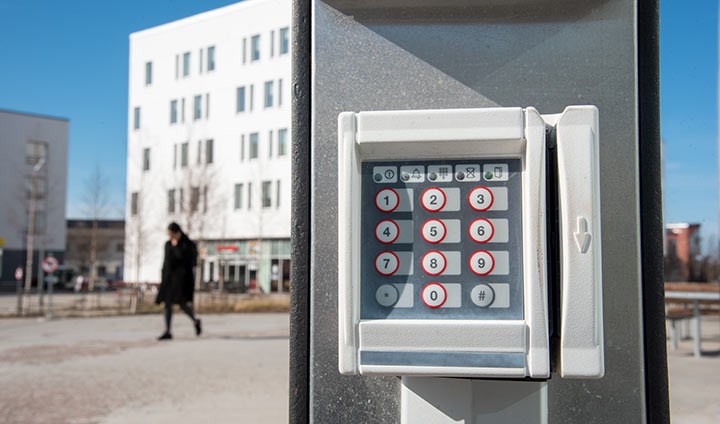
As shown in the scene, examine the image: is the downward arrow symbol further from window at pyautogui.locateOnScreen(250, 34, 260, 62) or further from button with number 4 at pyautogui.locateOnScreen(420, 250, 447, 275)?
window at pyautogui.locateOnScreen(250, 34, 260, 62)

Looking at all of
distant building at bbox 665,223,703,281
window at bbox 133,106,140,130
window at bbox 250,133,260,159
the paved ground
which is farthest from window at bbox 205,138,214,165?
the paved ground

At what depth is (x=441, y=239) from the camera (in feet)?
4.91

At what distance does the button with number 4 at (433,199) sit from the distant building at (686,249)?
88.1 ft

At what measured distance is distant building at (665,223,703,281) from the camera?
2681 centimetres

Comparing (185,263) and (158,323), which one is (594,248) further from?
(158,323)

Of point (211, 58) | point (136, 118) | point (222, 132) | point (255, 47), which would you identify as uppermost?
point (211, 58)

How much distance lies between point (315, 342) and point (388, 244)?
42 centimetres

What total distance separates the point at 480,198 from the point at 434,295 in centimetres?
22

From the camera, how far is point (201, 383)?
299 inches

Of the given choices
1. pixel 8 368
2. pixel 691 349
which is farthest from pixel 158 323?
pixel 691 349

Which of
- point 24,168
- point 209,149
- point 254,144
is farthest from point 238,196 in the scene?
point 24,168

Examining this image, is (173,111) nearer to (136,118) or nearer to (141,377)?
(136,118)

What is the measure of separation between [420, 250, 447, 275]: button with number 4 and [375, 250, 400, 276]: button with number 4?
6 cm

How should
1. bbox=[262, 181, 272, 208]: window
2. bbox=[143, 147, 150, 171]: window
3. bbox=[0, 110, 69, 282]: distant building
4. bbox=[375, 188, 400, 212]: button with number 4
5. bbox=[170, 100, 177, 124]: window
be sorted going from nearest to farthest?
bbox=[375, 188, 400, 212]: button with number 4 < bbox=[262, 181, 272, 208]: window < bbox=[170, 100, 177, 124]: window < bbox=[143, 147, 150, 171]: window < bbox=[0, 110, 69, 282]: distant building
